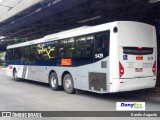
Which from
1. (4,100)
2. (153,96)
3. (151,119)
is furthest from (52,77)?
(151,119)

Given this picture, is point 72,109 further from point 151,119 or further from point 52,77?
point 52,77

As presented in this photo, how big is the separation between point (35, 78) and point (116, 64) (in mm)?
7990

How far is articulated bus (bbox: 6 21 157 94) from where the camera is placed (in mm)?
10594

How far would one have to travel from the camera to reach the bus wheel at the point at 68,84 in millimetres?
13441

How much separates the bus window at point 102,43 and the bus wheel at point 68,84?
A: 2.67 meters

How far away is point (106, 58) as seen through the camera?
10.8 meters

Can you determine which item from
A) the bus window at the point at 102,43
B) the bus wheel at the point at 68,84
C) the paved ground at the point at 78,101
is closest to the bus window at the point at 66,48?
the bus wheel at the point at 68,84

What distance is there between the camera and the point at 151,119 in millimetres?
8320

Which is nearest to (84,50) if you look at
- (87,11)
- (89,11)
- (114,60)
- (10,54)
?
(114,60)

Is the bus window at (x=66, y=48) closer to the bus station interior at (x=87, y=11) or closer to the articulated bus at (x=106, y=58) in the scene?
the articulated bus at (x=106, y=58)

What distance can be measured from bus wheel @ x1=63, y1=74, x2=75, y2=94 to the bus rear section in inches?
133

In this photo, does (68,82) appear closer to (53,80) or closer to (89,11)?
(53,80)

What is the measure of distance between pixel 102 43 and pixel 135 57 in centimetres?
139

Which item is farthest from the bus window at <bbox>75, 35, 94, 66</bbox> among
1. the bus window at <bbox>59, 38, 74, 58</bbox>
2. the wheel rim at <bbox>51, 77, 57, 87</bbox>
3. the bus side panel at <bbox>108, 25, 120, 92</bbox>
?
the wheel rim at <bbox>51, 77, 57, 87</bbox>
